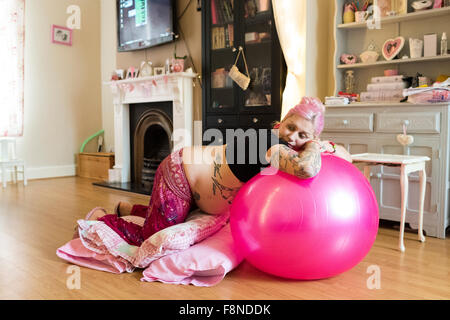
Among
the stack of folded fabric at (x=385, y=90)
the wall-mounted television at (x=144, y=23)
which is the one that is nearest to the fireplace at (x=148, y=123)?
the wall-mounted television at (x=144, y=23)

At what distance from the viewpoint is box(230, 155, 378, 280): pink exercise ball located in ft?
5.37

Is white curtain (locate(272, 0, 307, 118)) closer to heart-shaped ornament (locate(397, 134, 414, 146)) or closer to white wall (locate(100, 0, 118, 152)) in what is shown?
heart-shaped ornament (locate(397, 134, 414, 146))

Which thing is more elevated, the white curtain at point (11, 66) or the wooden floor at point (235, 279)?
the white curtain at point (11, 66)

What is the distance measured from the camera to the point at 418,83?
3.01 metres

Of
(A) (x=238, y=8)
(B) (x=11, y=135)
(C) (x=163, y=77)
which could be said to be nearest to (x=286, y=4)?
(A) (x=238, y=8)

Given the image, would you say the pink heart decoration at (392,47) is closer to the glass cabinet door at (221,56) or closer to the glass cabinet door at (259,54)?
the glass cabinet door at (259,54)

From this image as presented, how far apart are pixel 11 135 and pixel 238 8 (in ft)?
10.8

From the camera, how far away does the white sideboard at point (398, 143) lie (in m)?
2.65

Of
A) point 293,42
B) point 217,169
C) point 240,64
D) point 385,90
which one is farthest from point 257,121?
point 217,169

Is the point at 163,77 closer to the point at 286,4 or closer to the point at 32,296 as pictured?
the point at 286,4

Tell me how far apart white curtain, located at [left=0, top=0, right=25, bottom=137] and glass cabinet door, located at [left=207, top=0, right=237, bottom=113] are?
2659mm

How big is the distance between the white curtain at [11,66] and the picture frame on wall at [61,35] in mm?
442

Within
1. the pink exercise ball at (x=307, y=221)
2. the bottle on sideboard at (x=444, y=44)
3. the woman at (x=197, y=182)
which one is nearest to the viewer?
the pink exercise ball at (x=307, y=221)

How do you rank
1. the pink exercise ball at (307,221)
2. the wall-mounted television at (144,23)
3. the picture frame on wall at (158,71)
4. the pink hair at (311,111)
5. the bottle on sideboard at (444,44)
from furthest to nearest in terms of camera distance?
1. the picture frame on wall at (158,71)
2. the wall-mounted television at (144,23)
3. the bottle on sideboard at (444,44)
4. the pink hair at (311,111)
5. the pink exercise ball at (307,221)
